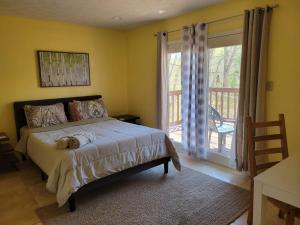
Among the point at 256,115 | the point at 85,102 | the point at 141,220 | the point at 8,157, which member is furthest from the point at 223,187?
the point at 8,157

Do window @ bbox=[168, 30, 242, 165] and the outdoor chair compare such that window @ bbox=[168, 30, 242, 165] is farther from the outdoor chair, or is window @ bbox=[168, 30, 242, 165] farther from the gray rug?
the gray rug

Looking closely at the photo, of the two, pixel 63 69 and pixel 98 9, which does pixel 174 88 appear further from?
pixel 63 69

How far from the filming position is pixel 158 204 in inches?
97.9

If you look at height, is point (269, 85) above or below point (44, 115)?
above

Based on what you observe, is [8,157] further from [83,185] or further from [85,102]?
[83,185]

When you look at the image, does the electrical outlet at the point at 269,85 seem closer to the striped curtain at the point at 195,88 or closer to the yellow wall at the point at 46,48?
the striped curtain at the point at 195,88

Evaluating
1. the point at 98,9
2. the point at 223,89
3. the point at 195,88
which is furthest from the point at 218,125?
the point at 98,9

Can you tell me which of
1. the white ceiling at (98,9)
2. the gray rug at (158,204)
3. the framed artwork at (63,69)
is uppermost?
the white ceiling at (98,9)

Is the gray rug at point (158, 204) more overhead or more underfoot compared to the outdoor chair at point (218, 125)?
more underfoot

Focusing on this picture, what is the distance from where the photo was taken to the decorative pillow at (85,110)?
402cm

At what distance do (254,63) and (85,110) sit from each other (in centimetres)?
279

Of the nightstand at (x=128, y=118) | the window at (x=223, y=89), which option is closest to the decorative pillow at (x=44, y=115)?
the nightstand at (x=128, y=118)

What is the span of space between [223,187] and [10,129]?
3438mm

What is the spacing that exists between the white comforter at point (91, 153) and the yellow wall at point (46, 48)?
827 millimetres
